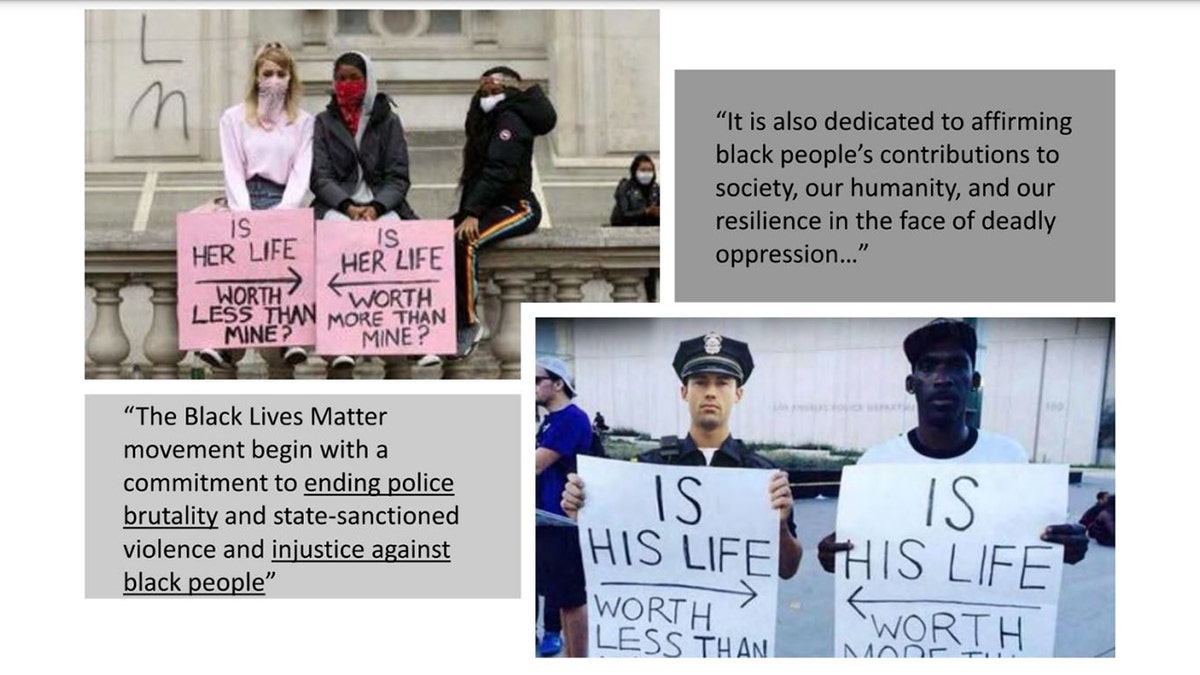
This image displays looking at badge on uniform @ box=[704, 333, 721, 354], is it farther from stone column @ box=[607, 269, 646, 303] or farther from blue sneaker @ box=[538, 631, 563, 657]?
blue sneaker @ box=[538, 631, 563, 657]

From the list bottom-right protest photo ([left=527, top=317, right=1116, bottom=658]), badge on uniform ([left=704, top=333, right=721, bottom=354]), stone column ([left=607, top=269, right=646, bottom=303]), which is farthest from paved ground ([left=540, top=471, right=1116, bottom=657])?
A: stone column ([left=607, top=269, right=646, bottom=303])

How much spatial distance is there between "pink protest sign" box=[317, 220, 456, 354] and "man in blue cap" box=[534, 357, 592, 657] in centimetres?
61

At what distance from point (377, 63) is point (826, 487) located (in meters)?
3.34

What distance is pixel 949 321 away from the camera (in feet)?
51.8

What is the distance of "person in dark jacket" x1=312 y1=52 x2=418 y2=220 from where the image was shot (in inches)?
630

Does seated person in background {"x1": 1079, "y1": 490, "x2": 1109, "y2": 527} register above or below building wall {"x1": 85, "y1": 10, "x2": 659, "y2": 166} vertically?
below

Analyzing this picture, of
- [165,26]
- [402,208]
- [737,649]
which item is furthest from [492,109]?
[737,649]

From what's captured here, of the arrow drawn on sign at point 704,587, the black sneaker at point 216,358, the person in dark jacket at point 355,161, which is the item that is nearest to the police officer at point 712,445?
the arrow drawn on sign at point 704,587

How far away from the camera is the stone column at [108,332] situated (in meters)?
16.1

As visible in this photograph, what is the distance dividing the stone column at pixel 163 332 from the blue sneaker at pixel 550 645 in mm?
2375

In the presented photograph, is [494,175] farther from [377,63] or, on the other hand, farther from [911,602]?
[911,602]

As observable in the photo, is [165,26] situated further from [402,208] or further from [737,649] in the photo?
[737,649]

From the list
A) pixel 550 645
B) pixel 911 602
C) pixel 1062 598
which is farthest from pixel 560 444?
pixel 1062 598

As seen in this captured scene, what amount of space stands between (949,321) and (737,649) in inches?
80.6
